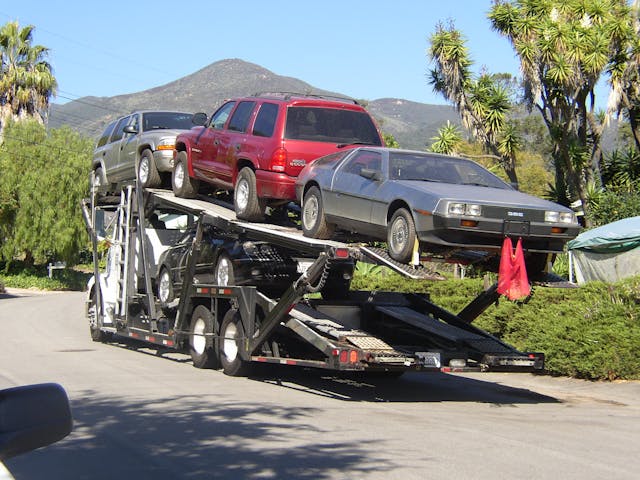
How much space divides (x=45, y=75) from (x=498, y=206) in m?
45.3

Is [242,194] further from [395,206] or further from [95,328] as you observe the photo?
[95,328]

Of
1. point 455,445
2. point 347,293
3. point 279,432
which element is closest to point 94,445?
point 279,432

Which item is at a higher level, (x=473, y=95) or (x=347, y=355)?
(x=473, y=95)

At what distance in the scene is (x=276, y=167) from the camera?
1239 cm

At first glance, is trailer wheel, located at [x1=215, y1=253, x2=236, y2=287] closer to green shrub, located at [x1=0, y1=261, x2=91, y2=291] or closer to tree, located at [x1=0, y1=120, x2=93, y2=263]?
tree, located at [x1=0, y1=120, x2=93, y2=263]

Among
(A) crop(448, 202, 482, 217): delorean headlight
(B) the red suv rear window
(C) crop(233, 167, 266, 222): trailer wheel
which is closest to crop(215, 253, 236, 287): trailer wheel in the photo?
(C) crop(233, 167, 266, 222): trailer wheel

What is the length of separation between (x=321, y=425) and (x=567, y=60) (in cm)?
2089

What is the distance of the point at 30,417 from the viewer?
113 inches

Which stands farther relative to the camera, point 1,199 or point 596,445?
point 1,199

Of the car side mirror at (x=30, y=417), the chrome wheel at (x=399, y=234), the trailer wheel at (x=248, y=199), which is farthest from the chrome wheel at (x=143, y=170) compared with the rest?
the car side mirror at (x=30, y=417)

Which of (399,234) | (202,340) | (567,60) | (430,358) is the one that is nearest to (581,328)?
→ (430,358)

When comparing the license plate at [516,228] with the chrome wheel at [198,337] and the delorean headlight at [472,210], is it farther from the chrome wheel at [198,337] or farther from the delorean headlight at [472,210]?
the chrome wheel at [198,337]

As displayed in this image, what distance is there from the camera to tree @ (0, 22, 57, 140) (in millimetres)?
50312

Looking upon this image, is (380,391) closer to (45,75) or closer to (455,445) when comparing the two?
(455,445)
